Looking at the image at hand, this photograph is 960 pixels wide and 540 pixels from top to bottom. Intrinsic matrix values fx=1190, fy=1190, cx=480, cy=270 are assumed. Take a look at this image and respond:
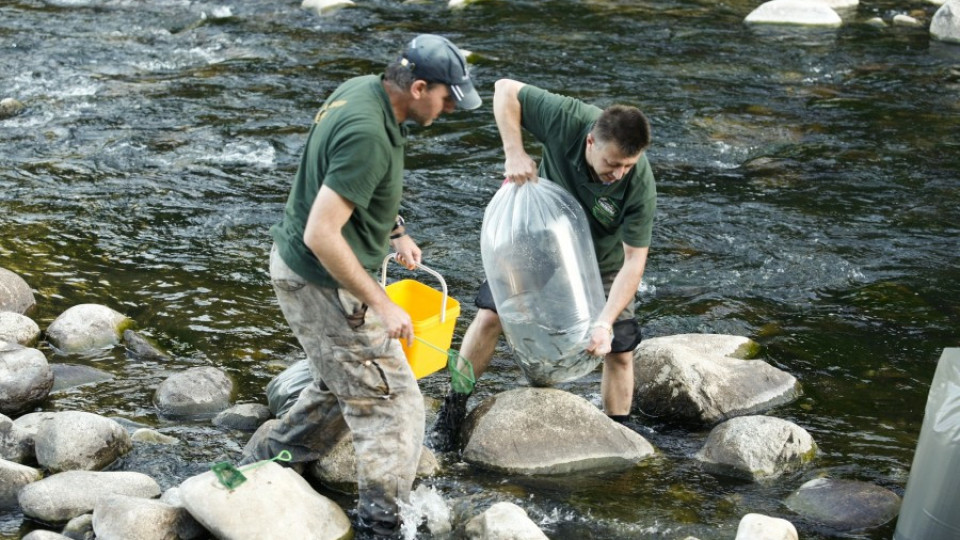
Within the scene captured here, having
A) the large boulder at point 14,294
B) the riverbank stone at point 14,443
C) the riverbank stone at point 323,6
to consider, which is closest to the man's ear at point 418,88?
the riverbank stone at point 14,443

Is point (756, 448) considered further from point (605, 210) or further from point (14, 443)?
point (14, 443)

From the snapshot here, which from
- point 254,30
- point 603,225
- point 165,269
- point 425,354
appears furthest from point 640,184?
point 254,30

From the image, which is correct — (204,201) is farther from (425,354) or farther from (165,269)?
(425,354)

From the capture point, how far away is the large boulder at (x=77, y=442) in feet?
16.1

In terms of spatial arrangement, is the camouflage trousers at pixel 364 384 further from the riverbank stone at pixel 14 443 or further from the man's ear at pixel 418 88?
the riverbank stone at pixel 14 443

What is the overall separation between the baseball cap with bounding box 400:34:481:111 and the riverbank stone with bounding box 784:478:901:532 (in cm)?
226

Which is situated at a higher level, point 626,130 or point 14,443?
point 626,130

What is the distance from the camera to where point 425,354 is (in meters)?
4.91

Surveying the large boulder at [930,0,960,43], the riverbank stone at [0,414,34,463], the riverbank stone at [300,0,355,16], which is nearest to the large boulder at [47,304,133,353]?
the riverbank stone at [0,414,34,463]

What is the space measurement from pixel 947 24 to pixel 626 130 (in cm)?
1056

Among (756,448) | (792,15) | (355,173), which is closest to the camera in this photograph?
(355,173)

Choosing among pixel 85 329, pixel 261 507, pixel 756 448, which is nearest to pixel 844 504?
pixel 756 448

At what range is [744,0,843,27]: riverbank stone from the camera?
14.3m

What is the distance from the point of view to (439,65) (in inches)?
160
